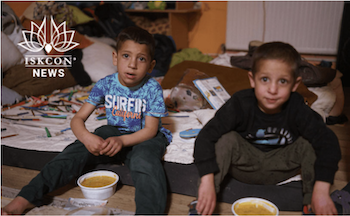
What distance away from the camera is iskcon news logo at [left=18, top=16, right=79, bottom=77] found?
2.36 m

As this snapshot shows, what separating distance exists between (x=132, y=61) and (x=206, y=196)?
586 mm

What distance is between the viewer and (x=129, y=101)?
4.28ft

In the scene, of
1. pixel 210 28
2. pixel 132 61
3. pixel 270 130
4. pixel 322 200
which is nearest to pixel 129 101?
pixel 132 61

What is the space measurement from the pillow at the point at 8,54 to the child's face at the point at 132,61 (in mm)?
1364

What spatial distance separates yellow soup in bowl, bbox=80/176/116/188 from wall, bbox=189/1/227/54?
2996 millimetres

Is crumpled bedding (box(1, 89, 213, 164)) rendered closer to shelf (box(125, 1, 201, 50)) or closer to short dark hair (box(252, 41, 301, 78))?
short dark hair (box(252, 41, 301, 78))

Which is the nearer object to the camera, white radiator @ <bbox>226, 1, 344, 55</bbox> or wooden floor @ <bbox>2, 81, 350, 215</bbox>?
wooden floor @ <bbox>2, 81, 350, 215</bbox>

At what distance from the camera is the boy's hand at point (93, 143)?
116 cm

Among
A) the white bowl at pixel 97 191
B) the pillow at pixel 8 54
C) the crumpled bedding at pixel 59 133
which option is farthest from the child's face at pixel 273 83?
the pillow at pixel 8 54

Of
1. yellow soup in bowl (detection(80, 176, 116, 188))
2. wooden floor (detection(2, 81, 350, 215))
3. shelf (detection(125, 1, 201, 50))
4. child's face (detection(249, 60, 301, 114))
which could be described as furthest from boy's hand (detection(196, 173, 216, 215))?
shelf (detection(125, 1, 201, 50))

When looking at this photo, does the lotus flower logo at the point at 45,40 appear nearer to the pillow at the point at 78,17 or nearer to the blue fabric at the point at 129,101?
the pillow at the point at 78,17

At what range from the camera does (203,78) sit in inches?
80.0

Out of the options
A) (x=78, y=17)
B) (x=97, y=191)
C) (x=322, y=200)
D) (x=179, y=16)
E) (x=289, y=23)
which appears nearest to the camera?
(x=322, y=200)

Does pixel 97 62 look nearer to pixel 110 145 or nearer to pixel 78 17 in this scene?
pixel 78 17
